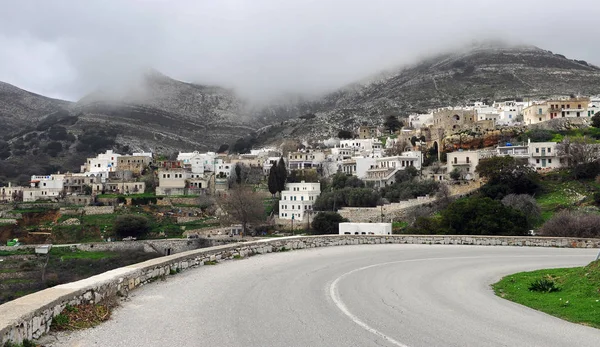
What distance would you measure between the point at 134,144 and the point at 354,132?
6076 centimetres

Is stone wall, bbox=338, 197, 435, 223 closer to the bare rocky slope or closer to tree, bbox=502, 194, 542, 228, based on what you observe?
tree, bbox=502, 194, 542, 228

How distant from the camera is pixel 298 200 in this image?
63156 mm

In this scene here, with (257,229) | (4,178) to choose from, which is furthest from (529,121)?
(4,178)

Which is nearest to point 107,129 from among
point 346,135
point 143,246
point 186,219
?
point 346,135

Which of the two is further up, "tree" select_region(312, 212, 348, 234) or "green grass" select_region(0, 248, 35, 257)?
"tree" select_region(312, 212, 348, 234)

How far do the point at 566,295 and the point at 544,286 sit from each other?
2.79 feet

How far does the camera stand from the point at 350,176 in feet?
225

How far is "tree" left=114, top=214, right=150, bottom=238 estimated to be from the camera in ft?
194

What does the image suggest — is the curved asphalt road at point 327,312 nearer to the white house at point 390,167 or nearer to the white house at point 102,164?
the white house at point 390,167

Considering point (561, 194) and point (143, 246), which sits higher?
point (561, 194)

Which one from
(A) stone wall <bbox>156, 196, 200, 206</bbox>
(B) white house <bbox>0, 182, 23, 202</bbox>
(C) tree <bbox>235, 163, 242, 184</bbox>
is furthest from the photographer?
(C) tree <bbox>235, 163, 242, 184</bbox>

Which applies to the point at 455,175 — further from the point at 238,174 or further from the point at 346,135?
the point at 346,135

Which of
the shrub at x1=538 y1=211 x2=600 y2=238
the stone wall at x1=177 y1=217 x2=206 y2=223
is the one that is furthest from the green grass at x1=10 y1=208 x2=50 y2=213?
the shrub at x1=538 y1=211 x2=600 y2=238

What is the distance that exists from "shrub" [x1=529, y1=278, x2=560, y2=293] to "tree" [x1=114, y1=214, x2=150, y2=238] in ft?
177
